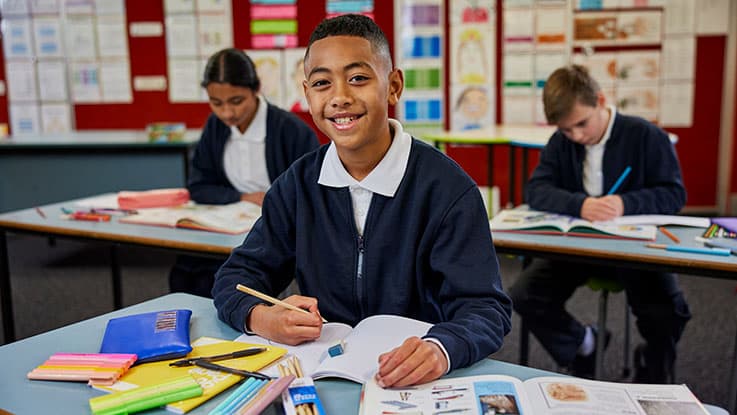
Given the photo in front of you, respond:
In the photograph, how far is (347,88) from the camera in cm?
123

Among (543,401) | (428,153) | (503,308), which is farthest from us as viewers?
(428,153)

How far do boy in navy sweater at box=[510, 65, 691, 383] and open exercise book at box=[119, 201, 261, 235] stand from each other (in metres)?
0.97

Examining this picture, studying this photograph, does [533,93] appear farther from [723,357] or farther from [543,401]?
[543,401]

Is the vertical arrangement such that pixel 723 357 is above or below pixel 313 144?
below

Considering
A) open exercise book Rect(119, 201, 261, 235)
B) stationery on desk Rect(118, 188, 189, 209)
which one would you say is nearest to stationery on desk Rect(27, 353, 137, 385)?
open exercise book Rect(119, 201, 261, 235)

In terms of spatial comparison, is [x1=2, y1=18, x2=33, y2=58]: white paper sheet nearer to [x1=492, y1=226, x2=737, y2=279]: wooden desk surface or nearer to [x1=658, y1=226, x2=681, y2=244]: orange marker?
[x1=492, y1=226, x2=737, y2=279]: wooden desk surface

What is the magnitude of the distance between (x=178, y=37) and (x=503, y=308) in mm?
5170

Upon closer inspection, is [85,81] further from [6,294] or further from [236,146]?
[236,146]

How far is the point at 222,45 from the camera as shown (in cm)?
573

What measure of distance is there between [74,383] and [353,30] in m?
0.75

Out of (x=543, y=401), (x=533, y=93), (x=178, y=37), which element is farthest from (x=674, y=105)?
(x=543, y=401)

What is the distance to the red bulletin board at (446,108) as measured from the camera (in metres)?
5.25

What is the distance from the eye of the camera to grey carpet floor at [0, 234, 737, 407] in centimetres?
270

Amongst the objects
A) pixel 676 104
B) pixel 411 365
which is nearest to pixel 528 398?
pixel 411 365
